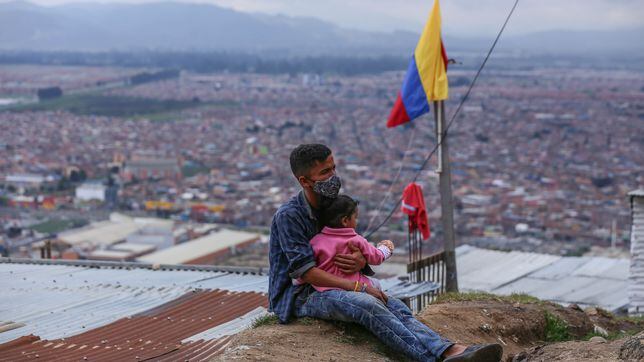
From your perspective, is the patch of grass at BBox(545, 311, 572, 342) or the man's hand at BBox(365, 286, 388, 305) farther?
the patch of grass at BBox(545, 311, 572, 342)

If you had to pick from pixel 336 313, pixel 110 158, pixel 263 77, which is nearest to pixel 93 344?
pixel 336 313

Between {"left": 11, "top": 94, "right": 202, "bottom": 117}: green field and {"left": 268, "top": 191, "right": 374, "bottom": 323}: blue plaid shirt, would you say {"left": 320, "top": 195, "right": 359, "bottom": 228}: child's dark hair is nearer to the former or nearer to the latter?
{"left": 268, "top": 191, "right": 374, "bottom": 323}: blue plaid shirt

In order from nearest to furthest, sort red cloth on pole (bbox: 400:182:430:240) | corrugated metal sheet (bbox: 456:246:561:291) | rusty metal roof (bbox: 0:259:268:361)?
rusty metal roof (bbox: 0:259:268:361), red cloth on pole (bbox: 400:182:430:240), corrugated metal sheet (bbox: 456:246:561:291)

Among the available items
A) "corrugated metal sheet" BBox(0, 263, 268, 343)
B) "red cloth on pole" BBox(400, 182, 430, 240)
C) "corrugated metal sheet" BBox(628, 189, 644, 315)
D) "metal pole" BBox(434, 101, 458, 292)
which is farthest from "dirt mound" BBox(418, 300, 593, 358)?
"corrugated metal sheet" BBox(628, 189, 644, 315)

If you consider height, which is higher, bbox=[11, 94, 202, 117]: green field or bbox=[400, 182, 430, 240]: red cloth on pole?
bbox=[400, 182, 430, 240]: red cloth on pole

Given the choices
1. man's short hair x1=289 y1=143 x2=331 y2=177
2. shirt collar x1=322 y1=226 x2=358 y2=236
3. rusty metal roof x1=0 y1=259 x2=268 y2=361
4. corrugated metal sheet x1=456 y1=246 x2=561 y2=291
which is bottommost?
corrugated metal sheet x1=456 y1=246 x2=561 y2=291

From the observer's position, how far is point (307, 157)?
4.70 m

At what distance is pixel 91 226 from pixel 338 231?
2858 cm

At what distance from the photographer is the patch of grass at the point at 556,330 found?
6207 mm

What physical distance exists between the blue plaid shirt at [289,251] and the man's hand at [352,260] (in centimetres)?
12

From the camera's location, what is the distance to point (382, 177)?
1635 inches

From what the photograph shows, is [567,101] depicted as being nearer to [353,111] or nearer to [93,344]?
[353,111]

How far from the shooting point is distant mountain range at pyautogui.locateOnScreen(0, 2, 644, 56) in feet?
429

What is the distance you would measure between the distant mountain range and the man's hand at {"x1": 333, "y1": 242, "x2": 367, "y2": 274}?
343ft
